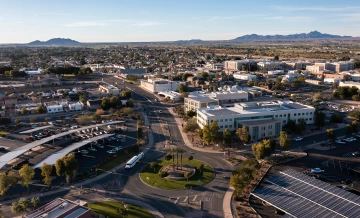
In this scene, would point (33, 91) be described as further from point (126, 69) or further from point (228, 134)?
point (228, 134)

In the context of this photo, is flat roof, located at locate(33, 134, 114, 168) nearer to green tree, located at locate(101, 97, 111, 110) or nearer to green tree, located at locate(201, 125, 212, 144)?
green tree, located at locate(201, 125, 212, 144)

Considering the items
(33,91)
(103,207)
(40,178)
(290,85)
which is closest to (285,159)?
(103,207)

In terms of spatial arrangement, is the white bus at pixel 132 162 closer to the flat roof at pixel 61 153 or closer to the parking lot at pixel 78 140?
the parking lot at pixel 78 140

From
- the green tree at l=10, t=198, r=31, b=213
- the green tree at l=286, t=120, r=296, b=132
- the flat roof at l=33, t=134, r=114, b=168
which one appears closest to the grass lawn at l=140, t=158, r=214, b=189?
the flat roof at l=33, t=134, r=114, b=168

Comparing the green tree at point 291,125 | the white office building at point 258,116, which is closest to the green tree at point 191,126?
the white office building at point 258,116

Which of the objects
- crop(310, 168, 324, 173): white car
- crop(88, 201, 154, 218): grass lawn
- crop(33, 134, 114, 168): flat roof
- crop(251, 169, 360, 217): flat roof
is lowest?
crop(88, 201, 154, 218): grass lawn

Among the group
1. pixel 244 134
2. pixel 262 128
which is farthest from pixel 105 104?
pixel 262 128

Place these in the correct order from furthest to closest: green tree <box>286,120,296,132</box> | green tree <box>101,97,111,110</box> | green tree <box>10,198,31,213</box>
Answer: green tree <box>101,97,111,110</box> < green tree <box>286,120,296,132</box> < green tree <box>10,198,31,213</box>
